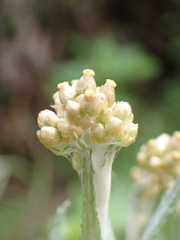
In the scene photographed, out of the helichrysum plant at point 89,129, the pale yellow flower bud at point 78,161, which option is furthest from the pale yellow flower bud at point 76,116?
the pale yellow flower bud at point 78,161

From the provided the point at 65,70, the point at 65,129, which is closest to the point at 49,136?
the point at 65,129

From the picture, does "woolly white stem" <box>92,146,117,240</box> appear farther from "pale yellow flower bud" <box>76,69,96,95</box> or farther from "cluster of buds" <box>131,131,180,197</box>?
"cluster of buds" <box>131,131,180,197</box>

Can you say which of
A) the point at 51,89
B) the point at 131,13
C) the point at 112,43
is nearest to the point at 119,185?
the point at 51,89

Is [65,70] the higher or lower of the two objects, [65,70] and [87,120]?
the higher

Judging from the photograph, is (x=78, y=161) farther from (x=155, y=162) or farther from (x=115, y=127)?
(x=155, y=162)

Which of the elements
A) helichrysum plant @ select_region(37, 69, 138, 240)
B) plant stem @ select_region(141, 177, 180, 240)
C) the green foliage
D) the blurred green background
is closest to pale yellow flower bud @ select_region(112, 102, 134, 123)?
helichrysum plant @ select_region(37, 69, 138, 240)

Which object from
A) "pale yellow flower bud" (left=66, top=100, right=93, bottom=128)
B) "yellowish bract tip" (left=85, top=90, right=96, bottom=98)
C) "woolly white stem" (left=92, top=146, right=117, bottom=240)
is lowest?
"woolly white stem" (left=92, top=146, right=117, bottom=240)

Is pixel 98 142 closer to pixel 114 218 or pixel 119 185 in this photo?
pixel 114 218

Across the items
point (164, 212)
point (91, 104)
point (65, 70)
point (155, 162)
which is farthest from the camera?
point (65, 70)
